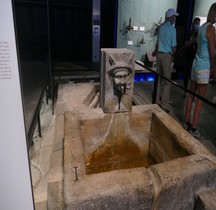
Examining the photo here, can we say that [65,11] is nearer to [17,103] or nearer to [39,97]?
[39,97]

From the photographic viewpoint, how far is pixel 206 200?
52.6 inches

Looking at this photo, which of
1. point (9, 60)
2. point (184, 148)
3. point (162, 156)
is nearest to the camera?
point (9, 60)

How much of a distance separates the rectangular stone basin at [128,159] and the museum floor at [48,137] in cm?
35

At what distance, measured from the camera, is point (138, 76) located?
223 inches

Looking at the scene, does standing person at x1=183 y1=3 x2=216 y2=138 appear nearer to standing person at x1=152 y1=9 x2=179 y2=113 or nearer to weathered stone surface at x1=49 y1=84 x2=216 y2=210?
standing person at x1=152 y1=9 x2=179 y2=113

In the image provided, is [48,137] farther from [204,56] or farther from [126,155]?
[204,56]

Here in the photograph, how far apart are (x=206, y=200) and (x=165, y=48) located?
107 inches

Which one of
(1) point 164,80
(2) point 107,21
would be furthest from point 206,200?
(2) point 107,21

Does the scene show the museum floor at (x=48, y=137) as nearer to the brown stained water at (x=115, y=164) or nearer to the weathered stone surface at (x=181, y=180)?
the brown stained water at (x=115, y=164)

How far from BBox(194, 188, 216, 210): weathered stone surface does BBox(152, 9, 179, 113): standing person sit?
232 centimetres

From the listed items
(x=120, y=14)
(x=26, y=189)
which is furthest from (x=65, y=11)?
(x=26, y=189)

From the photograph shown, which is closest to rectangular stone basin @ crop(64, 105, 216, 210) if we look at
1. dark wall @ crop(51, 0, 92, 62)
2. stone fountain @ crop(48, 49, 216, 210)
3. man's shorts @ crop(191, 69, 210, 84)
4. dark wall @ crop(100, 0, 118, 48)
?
stone fountain @ crop(48, 49, 216, 210)

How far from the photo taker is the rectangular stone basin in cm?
122

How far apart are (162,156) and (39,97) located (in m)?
1.81
